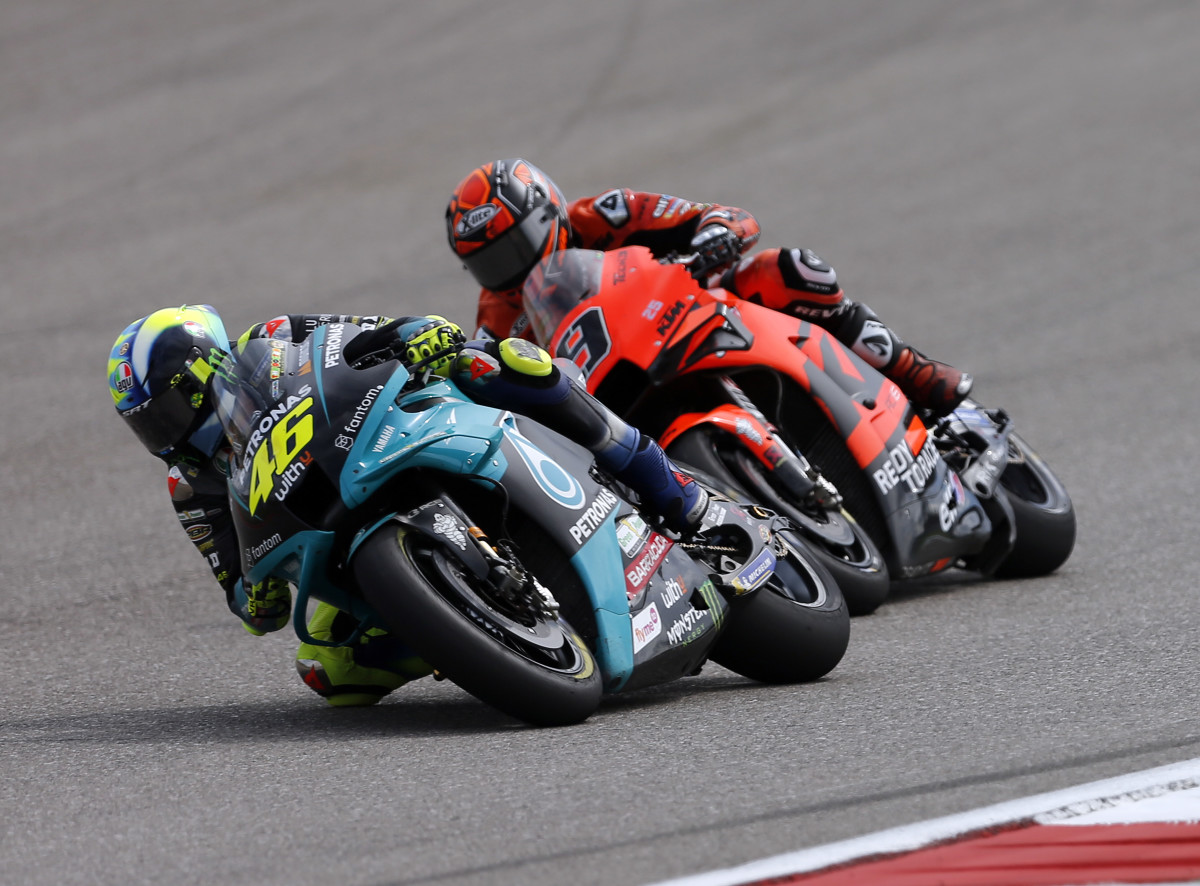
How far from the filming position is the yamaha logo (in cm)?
604

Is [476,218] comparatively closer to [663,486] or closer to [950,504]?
[663,486]

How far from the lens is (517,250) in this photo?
6.10m

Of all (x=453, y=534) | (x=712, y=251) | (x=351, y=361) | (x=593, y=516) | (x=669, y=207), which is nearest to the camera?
(x=453, y=534)

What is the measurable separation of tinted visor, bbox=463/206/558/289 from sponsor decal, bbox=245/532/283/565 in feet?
6.58

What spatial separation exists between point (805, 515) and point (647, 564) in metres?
1.41

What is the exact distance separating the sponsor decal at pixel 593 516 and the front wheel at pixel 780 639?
1.71 feet

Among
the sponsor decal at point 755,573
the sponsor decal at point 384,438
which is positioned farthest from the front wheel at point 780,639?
the sponsor decal at point 384,438

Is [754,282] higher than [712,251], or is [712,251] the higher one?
[712,251]

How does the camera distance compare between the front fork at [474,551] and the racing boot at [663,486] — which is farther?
the racing boot at [663,486]

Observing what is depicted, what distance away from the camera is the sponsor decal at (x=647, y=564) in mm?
4605

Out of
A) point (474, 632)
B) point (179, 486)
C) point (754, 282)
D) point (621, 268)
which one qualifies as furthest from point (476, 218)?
point (474, 632)

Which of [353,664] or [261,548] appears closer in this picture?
[261,548]

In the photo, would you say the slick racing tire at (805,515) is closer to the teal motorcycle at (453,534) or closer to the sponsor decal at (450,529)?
the teal motorcycle at (453,534)

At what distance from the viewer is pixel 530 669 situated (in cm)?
412
